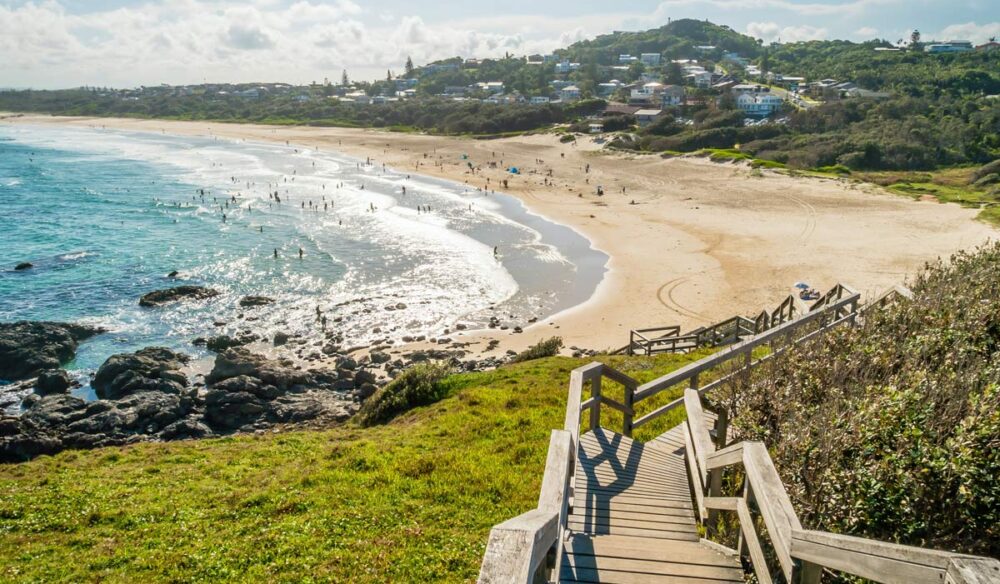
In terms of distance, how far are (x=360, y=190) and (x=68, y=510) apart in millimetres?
55091

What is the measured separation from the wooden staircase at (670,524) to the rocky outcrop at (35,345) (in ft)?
91.2

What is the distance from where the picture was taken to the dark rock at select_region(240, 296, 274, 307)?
1300 inches

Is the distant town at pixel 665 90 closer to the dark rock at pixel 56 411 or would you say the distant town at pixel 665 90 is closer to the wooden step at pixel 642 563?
the dark rock at pixel 56 411

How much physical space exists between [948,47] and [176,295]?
22649 centimetres

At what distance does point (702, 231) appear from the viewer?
43781mm

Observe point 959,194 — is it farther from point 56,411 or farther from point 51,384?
point 51,384

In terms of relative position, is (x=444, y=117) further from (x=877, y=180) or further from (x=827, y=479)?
(x=827, y=479)

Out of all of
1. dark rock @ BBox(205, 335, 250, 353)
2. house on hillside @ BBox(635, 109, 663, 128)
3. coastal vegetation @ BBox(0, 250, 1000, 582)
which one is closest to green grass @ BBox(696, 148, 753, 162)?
house on hillside @ BBox(635, 109, 663, 128)

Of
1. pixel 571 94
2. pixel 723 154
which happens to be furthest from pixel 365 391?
pixel 571 94

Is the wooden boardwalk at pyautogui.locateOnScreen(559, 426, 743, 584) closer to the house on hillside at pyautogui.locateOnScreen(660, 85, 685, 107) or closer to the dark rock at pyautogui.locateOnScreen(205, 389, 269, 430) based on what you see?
the dark rock at pyautogui.locateOnScreen(205, 389, 269, 430)

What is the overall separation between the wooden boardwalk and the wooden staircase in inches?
0.5

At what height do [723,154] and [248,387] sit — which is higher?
[723,154]

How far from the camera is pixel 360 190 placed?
6288 centimetres

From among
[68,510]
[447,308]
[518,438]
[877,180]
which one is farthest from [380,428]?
[877,180]
